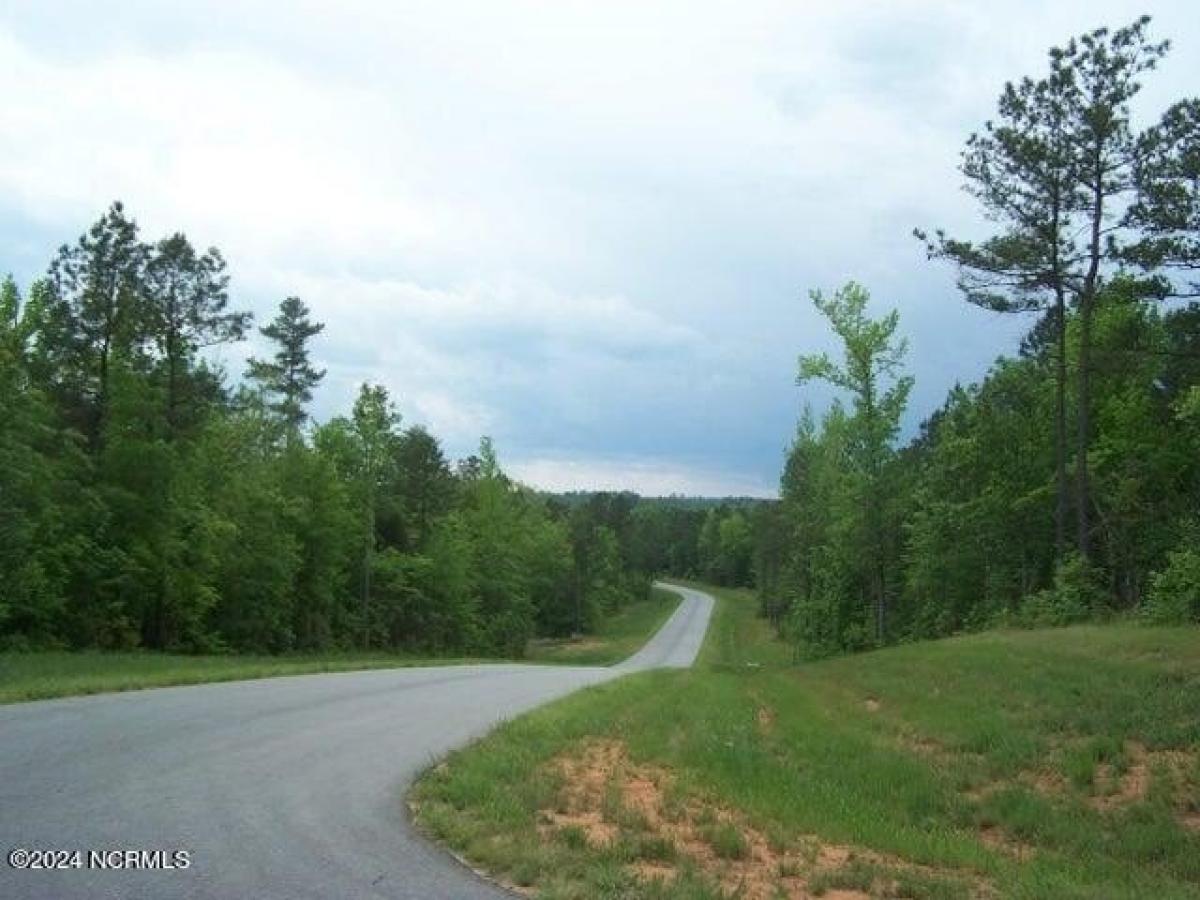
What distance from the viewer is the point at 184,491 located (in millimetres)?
37719

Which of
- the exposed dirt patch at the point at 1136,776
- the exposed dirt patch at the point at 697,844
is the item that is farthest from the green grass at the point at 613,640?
the exposed dirt patch at the point at 697,844

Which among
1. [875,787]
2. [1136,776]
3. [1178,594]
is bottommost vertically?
[875,787]

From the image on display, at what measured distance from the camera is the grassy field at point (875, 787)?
772cm

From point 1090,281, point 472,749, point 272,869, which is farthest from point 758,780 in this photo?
point 1090,281

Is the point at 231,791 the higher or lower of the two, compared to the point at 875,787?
higher

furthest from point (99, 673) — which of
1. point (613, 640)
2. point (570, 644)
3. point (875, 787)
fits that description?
point (570, 644)

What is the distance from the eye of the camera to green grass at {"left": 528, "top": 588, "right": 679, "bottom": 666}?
70.3 meters

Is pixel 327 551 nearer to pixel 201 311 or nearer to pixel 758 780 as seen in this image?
pixel 201 311

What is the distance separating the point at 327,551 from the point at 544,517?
152ft

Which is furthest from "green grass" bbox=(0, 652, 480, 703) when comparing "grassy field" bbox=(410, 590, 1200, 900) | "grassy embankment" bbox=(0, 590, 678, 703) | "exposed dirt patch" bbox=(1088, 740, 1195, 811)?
"exposed dirt patch" bbox=(1088, 740, 1195, 811)

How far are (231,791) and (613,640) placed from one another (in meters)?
79.7

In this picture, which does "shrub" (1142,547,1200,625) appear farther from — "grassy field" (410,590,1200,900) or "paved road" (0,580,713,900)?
A: "paved road" (0,580,713,900)

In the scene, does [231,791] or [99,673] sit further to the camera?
[99,673]

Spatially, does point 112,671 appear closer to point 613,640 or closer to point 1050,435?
point 1050,435
